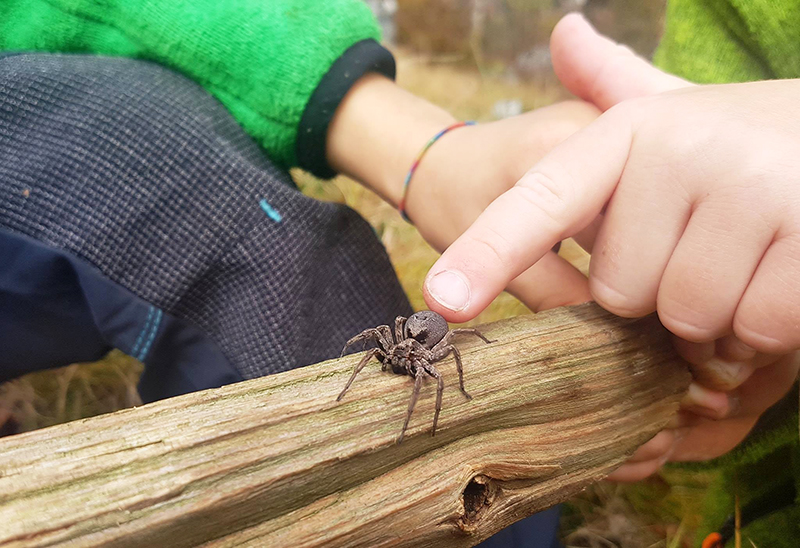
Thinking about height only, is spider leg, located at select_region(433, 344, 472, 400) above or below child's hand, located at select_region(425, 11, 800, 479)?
below

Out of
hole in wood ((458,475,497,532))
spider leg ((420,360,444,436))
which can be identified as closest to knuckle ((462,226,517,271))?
spider leg ((420,360,444,436))

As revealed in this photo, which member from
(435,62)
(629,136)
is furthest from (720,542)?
(435,62)

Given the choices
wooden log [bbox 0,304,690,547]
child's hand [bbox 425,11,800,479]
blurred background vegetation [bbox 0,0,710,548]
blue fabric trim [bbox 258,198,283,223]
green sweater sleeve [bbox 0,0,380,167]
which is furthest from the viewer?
blurred background vegetation [bbox 0,0,710,548]

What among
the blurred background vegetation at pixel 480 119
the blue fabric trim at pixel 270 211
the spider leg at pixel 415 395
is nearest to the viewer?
the spider leg at pixel 415 395

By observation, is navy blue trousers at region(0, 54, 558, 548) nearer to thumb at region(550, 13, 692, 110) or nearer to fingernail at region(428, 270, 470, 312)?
fingernail at region(428, 270, 470, 312)

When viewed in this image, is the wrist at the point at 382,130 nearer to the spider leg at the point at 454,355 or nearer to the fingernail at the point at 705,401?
the spider leg at the point at 454,355

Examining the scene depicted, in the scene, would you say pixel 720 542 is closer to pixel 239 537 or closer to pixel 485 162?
pixel 485 162

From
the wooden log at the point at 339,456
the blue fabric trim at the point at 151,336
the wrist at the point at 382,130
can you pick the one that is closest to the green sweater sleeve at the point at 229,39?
the wrist at the point at 382,130
